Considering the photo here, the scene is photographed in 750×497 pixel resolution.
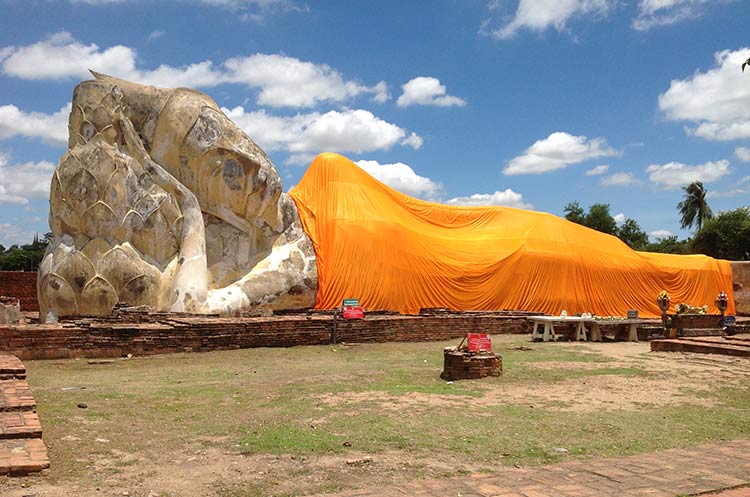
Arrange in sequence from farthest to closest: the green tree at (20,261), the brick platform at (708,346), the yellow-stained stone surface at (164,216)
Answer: the green tree at (20,261), the yellow-stained stone surface at (164,216), the brick platform at (708,346)

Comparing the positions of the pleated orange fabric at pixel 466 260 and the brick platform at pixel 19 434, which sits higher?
the pleated orange fabric at pixel 466 260

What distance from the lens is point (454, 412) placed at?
5.94 meters

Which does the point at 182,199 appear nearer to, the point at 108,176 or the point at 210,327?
the point at 108,176

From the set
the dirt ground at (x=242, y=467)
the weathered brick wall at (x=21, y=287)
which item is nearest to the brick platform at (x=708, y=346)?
the dirt ground at (x=242, y=467)

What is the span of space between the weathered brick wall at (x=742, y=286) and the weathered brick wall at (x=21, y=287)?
24.0m

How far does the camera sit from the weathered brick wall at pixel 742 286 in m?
23.6

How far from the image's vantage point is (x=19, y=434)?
4117 millimetres

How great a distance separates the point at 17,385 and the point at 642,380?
260 inches

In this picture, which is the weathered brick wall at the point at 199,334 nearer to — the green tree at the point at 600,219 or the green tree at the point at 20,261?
the green tree at the point at 600,219

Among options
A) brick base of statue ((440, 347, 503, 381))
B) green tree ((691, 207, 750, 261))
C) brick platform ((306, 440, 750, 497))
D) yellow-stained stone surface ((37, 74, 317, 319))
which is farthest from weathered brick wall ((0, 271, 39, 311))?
green tree ((691, 207, 750, 261))

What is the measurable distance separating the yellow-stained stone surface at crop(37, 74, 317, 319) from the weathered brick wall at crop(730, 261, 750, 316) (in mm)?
15549

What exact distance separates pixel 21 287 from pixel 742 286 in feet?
81.0

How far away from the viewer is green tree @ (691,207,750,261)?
34469mm

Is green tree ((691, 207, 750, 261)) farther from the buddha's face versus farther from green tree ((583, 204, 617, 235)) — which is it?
the buddha's face
